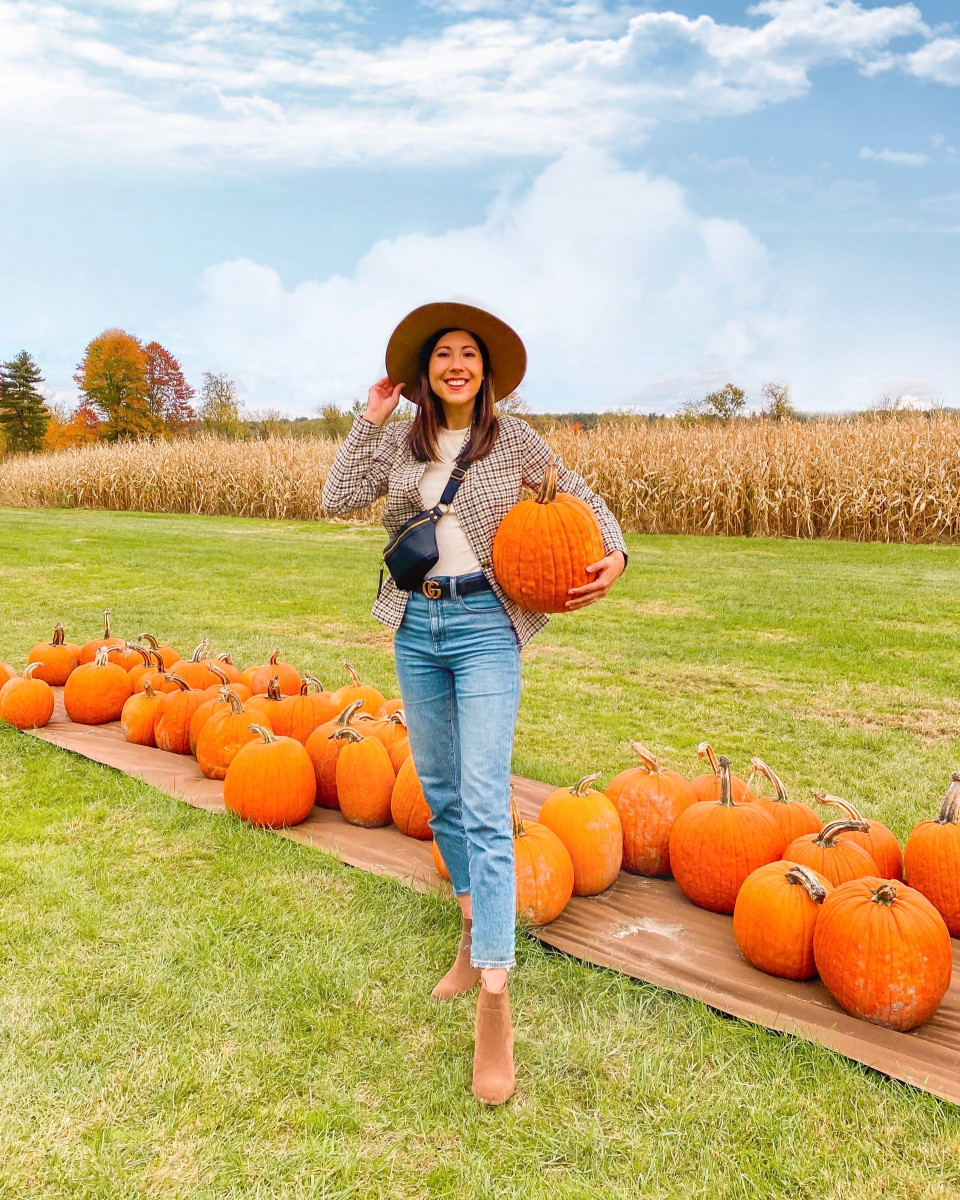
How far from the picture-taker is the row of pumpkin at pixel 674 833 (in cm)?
244

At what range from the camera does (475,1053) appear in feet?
7.45

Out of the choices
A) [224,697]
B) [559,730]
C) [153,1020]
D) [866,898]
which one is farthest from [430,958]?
[559,730]

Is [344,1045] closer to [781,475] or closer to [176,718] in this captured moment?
[176,718]

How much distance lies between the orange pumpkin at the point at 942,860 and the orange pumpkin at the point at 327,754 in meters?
2.20

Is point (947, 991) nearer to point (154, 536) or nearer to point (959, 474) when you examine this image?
point (959, 474)

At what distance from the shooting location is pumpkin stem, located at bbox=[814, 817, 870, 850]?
9.29 feet

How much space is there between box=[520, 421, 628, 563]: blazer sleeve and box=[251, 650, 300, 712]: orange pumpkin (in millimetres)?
2362

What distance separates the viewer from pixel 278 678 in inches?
184

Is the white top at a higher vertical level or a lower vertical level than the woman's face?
lower

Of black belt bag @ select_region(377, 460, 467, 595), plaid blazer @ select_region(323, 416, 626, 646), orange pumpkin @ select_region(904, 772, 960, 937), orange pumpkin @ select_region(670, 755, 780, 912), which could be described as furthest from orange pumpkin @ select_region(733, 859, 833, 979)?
black belt bag @ select_region(377, 460, 467, 595)

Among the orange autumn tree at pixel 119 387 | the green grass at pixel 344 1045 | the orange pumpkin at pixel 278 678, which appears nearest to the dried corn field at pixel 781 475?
the green grass at pixel 344 1045

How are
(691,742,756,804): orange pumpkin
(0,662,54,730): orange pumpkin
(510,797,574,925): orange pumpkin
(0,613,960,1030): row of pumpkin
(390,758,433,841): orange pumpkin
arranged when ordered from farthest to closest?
(0,662,54,730): orange pumpkin
(390,758,433,841): orange pumpkin
(691,742,756,804): orange pumpkin
(510,797,574,925): orange pumpkin
(0,613,960,1030): row of pumpkin

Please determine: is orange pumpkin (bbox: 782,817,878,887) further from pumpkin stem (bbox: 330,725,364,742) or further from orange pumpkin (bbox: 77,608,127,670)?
orange pumpkin (bbox: 77,608,127,670)

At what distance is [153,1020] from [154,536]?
1534 cm
